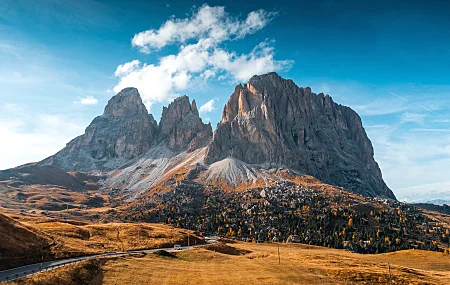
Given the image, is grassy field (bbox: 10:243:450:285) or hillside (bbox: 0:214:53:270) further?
hillside (bbox: 0:214:53:270)

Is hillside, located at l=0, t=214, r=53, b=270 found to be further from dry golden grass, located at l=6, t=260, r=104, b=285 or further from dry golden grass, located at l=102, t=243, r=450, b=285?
dry golden grass, located at l=102, t=243, r=450, b=285

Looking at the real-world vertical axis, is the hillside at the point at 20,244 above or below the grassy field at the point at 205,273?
above

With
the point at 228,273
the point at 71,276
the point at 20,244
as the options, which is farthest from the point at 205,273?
the point at 20,244

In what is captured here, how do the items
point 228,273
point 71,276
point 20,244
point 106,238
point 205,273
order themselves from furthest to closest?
1. point 106,238
2. point 228,273
3. point 20,244
4. point 205,273
5. point 71,276

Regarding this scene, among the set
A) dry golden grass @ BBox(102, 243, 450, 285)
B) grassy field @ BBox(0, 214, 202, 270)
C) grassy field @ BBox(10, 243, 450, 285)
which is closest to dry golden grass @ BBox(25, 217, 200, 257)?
grassy field @ BBox(0, 214, 202, 270)

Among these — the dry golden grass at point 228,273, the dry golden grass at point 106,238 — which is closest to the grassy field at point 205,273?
the dry golden grass at point 228,273

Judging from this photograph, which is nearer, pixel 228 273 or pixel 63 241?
pixel 228 273

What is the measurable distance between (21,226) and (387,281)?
8979cm

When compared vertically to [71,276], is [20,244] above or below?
above

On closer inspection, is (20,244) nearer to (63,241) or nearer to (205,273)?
(63,241)

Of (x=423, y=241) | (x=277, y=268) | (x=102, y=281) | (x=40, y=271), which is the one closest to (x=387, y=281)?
(x=277, y=268)

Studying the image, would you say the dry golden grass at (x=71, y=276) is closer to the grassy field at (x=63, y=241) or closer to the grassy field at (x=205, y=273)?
the grassy field at (x=205, y=273)

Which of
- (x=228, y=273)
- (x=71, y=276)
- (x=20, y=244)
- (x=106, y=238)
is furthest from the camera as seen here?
(x=106, y=238)

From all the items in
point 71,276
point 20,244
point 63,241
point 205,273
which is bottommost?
point 205,273
